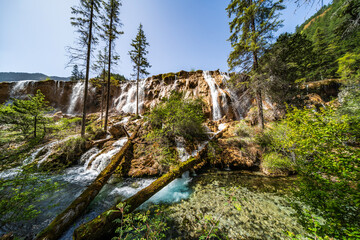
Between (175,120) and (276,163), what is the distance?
231 inches

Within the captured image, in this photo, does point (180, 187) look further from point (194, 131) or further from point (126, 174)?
point (194, 131)

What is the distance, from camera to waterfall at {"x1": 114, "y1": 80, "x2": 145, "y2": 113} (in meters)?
20.6

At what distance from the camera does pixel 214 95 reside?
15.2 meters

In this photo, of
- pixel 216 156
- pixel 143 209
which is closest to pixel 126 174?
pixel 143 209

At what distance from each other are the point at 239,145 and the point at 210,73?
1444cm

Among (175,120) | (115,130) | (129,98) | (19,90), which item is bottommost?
(115,130)

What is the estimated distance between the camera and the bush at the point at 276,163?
5372mm

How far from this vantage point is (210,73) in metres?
18.1

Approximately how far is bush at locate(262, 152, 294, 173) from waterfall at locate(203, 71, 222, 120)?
27.4ft

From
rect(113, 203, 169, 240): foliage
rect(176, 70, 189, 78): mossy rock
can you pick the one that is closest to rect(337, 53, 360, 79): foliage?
rect(176, 70, 189, 78): mossy rock

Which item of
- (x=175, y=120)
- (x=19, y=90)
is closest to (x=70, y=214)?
(x=175, y=120)

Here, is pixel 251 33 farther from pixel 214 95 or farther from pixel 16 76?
pixel 16 76

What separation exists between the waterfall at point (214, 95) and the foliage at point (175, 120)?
22.4ft

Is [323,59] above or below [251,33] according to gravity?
above
